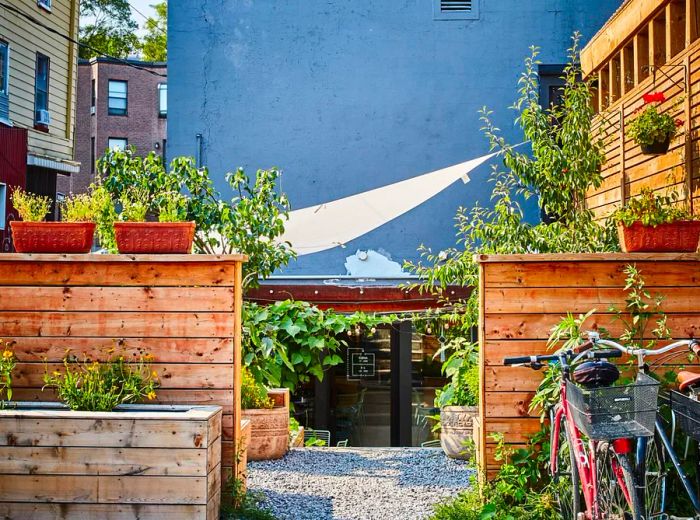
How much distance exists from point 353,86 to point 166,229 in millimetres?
8791

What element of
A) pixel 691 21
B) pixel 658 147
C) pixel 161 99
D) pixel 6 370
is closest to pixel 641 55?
pixel 691 21

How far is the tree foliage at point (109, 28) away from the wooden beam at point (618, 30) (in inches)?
1292

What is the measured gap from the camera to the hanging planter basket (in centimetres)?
705

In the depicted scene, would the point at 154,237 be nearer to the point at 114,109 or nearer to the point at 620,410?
the point at 620,410

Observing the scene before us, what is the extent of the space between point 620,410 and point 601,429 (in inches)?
5.2

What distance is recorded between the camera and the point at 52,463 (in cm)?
476

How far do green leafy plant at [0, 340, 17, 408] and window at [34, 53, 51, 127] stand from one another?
15244 millimetres

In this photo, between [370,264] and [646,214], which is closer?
[646,214]

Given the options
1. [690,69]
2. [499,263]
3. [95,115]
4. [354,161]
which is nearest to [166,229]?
[499,263]

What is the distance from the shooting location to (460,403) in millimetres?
7871

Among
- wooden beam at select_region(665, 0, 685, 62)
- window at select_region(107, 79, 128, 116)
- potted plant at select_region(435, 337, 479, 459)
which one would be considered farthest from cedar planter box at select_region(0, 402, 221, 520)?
window at select_region(107, 79, 128, 116)

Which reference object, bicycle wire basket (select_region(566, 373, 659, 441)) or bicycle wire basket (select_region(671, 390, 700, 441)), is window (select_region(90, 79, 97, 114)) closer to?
bicycle wire basket (select_region(671, 390, 700, 441))

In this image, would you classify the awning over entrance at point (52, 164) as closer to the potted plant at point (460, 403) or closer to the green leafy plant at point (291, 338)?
the green leafy plant at point (291, 338)

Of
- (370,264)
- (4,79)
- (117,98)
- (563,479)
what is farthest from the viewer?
(117,98)
